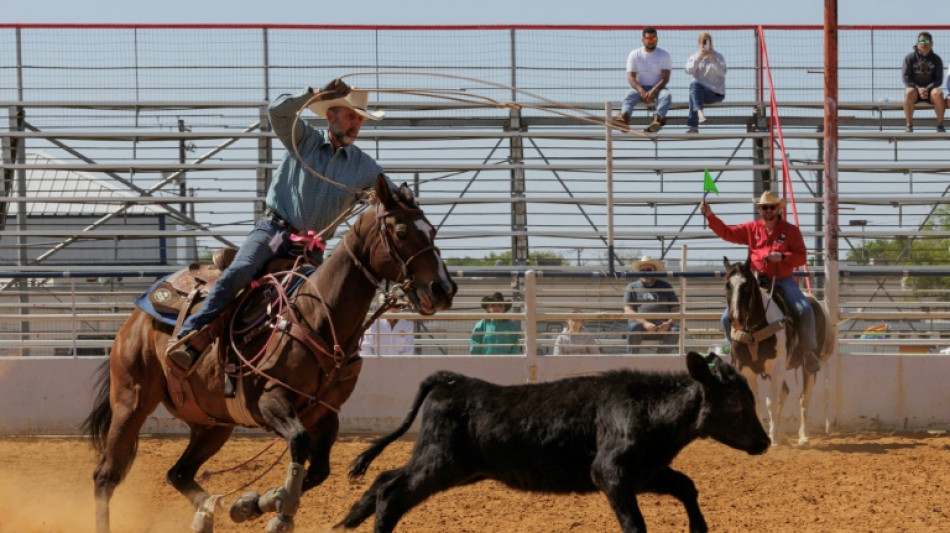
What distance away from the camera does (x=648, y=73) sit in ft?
54.1

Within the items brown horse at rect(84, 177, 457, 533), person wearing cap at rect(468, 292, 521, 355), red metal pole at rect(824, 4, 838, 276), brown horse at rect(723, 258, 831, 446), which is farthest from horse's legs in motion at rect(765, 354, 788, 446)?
brown horse at rect(84, 177, 457, 533)

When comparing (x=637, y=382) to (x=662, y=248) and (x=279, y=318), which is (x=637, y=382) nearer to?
(x=279, y=318)

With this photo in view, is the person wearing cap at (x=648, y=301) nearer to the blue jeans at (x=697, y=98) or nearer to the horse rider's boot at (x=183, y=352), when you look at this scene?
the blue jeans at (x=697, y=98)

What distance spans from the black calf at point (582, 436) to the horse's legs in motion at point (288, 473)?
0.32 metres

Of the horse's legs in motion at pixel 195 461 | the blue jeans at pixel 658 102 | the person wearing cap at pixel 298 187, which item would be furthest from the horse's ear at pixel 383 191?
the blue jeans at pixel 658 102

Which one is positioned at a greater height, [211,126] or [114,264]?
[211,126]

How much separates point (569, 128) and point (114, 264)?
664cm

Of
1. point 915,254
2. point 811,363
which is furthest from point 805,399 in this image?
point 915,254

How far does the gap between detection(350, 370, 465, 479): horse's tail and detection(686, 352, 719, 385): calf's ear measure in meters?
1.30

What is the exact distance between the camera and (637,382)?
6.46 m

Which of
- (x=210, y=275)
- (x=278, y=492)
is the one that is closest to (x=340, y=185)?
(x=210, y=275)

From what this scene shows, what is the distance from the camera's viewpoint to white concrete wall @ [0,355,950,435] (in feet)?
40.6

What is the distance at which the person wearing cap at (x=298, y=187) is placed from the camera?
23.2ft

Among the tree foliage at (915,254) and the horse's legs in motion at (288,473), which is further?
the tree foliage at (915,254)
